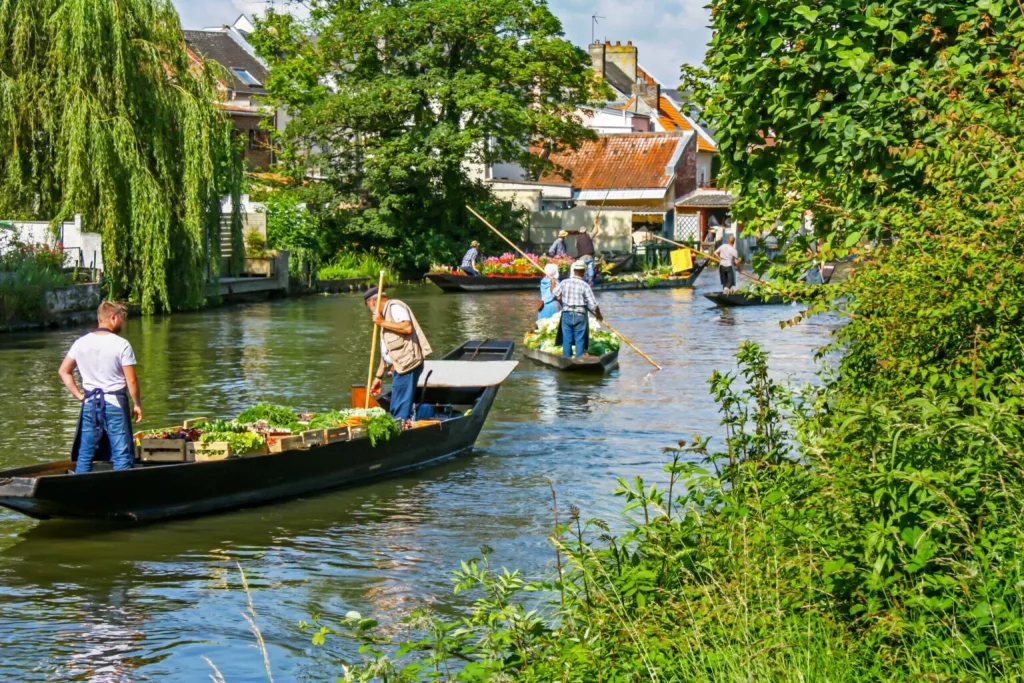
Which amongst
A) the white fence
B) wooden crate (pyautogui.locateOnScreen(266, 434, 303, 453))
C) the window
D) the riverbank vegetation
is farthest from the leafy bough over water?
the window

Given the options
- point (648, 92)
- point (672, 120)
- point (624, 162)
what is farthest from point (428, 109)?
point (672, 120)

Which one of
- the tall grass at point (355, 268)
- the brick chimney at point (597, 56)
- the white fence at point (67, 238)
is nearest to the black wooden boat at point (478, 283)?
the tall grass at point (355, 268)

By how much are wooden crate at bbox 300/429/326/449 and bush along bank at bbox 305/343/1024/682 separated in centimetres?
574

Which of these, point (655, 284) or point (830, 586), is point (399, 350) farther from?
point (655, 284)

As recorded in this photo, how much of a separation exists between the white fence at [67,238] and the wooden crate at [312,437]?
18290mm

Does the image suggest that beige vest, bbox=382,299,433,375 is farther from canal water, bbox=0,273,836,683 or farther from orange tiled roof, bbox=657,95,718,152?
orange tiled roof, bbox=657,95,718,152

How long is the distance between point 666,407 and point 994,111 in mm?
10559

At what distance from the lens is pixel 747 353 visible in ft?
30.3

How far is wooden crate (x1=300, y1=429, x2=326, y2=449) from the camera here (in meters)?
12.6

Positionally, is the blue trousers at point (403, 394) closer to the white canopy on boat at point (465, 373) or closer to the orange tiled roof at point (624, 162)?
the white canopy on boat at point (465, 373)

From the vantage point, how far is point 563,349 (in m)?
22.1

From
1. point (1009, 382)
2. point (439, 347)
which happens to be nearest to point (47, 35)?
point (439, 347)

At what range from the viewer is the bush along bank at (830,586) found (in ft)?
18.6

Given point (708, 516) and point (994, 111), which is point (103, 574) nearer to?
point (708, 516)
